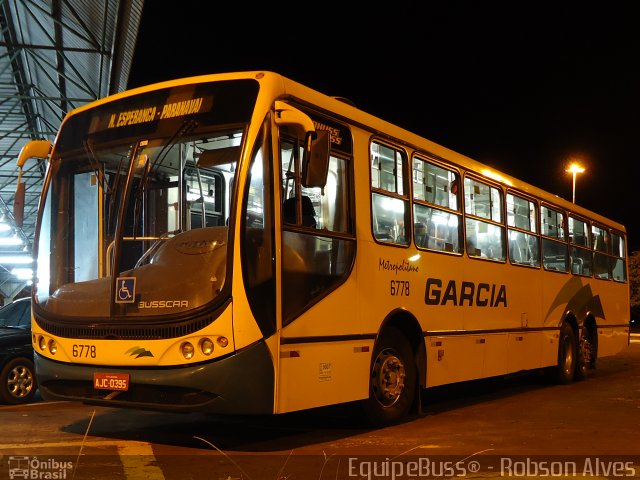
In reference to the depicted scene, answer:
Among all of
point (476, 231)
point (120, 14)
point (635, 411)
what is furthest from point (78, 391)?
point (120, 14)

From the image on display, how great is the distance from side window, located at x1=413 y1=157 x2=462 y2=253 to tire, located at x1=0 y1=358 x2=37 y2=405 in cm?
559

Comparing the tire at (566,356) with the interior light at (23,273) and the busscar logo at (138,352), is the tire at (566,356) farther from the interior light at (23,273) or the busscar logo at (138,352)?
the interior light at (23,273)

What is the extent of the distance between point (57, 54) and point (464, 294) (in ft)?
39.1

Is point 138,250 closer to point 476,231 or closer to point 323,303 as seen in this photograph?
point 323,303

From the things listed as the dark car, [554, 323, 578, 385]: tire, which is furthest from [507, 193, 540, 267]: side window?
the dark car

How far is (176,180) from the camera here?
7551 millimetres

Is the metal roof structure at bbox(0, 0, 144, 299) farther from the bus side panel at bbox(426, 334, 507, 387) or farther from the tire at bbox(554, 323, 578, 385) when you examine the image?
the tire at bbox(554, 323, 578, 385)

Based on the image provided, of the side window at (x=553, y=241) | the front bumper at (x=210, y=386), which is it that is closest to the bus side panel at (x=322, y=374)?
the front bumper at (x=210, y=386)

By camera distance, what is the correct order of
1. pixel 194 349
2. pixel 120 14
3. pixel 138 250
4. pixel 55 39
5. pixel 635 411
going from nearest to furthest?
pixel 194 349 < pixel 138 250 < pixel 635 411 < pixel 120 14 < pixel 55 39

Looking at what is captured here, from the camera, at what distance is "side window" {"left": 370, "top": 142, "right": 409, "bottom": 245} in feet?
28.2

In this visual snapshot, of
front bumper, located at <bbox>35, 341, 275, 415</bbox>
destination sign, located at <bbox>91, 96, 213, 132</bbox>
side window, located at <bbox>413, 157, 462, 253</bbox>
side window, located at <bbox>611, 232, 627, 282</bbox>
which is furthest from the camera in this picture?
side window, located at <bbox>611, 232, 627, 282</bbox>

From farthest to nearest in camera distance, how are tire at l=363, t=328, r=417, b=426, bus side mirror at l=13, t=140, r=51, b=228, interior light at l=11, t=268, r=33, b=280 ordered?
1. interior light at l=11, t=268, r=33, b=280
2. tire at l=363, t=328, r=417, b=426
3. bus side mirror at l=13, t=140, r=51, b=228

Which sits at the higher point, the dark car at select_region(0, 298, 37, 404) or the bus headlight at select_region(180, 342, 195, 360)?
the bus headlight at select_region(180, 342, 195, 360)

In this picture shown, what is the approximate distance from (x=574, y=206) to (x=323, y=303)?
9.27 m
